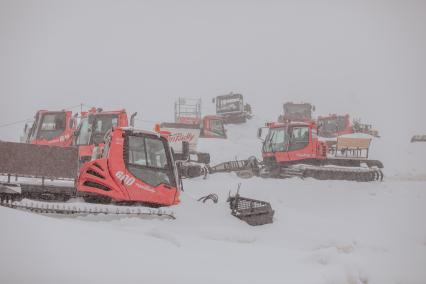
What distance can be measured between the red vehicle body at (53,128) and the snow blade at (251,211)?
Result: 9255mm

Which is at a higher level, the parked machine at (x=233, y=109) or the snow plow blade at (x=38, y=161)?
the parked machine at (x=233, y=109)

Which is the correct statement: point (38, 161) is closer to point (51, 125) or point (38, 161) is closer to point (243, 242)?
point (243, 242)

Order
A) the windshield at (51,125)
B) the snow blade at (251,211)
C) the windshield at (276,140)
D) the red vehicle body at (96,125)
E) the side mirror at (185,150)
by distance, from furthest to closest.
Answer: the windshield at (276,140) → the windshield at (51,125) → the red vehicle body at (96,125) → the snow blade at (251,211) → the side mirror at (185,150)

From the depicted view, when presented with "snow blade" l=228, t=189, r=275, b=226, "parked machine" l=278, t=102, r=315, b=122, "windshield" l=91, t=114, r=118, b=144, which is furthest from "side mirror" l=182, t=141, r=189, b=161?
"parked machine" l=278, t=102, r=315, b=122

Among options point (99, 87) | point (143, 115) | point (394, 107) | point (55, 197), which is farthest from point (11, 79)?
point (55, 197)

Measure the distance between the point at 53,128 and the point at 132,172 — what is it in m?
9.68

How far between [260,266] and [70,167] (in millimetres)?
4616

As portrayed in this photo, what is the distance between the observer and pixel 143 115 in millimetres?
42219

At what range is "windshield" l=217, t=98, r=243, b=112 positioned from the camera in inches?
1329

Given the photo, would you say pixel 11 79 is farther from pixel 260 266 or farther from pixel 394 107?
pixel 260 266

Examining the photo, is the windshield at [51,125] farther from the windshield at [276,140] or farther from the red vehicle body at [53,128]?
the windshield at [276,140]

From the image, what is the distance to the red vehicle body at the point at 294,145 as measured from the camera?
17.8m

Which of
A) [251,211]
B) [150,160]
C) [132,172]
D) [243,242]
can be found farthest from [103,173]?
[251,211]

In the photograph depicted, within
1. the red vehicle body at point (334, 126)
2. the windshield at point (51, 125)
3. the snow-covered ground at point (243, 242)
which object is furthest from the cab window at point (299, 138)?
the red vehicle body at point (334, 126)
